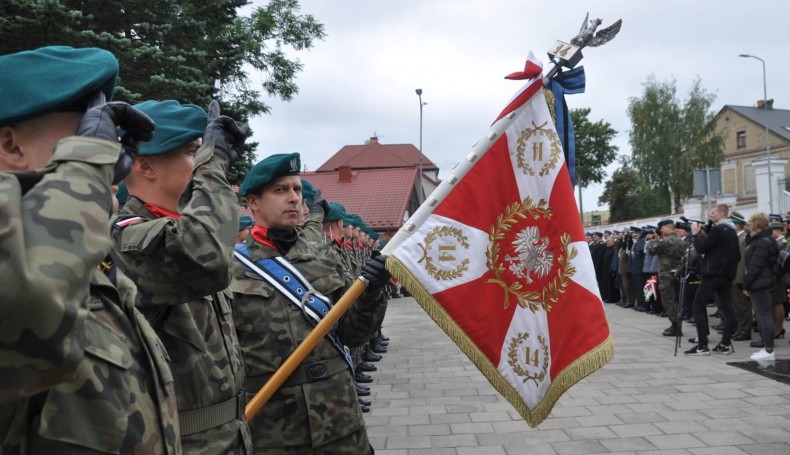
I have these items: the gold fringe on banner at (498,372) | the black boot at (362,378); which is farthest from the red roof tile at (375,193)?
the gold fringe on banner at (498,372)

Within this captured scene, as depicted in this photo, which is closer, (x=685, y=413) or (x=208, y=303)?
(x=208, y=303)

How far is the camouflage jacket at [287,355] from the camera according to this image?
2.67 meters

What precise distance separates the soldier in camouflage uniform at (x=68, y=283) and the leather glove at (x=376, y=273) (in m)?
1.31

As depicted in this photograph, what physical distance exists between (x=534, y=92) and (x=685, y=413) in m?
4.25

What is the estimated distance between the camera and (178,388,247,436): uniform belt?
1899 millimetres

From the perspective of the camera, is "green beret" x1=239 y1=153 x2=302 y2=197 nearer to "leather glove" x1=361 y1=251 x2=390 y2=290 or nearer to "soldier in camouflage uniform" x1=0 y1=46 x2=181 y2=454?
"leather glove" x1=361 y1=251 x2=390 y2=290

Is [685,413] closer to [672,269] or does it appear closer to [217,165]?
[217,165]

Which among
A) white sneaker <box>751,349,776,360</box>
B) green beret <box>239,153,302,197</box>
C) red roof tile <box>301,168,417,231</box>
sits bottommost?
white sneaker <box>751,349,776,360</box>

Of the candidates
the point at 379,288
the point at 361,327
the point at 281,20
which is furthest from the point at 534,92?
the point at 281,20

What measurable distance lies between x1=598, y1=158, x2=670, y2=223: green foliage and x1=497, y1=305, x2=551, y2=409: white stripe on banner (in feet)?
168

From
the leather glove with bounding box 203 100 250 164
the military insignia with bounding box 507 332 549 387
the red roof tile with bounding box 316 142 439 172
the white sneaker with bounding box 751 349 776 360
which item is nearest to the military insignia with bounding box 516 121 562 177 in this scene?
the military insignia with bounding box 507 332 549 387

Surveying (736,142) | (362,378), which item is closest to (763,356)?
(362,378)

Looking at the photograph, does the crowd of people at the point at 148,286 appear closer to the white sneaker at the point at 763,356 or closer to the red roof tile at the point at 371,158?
the white sneaker at the point at 763,356

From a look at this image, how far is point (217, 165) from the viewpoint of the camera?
1825 mm
